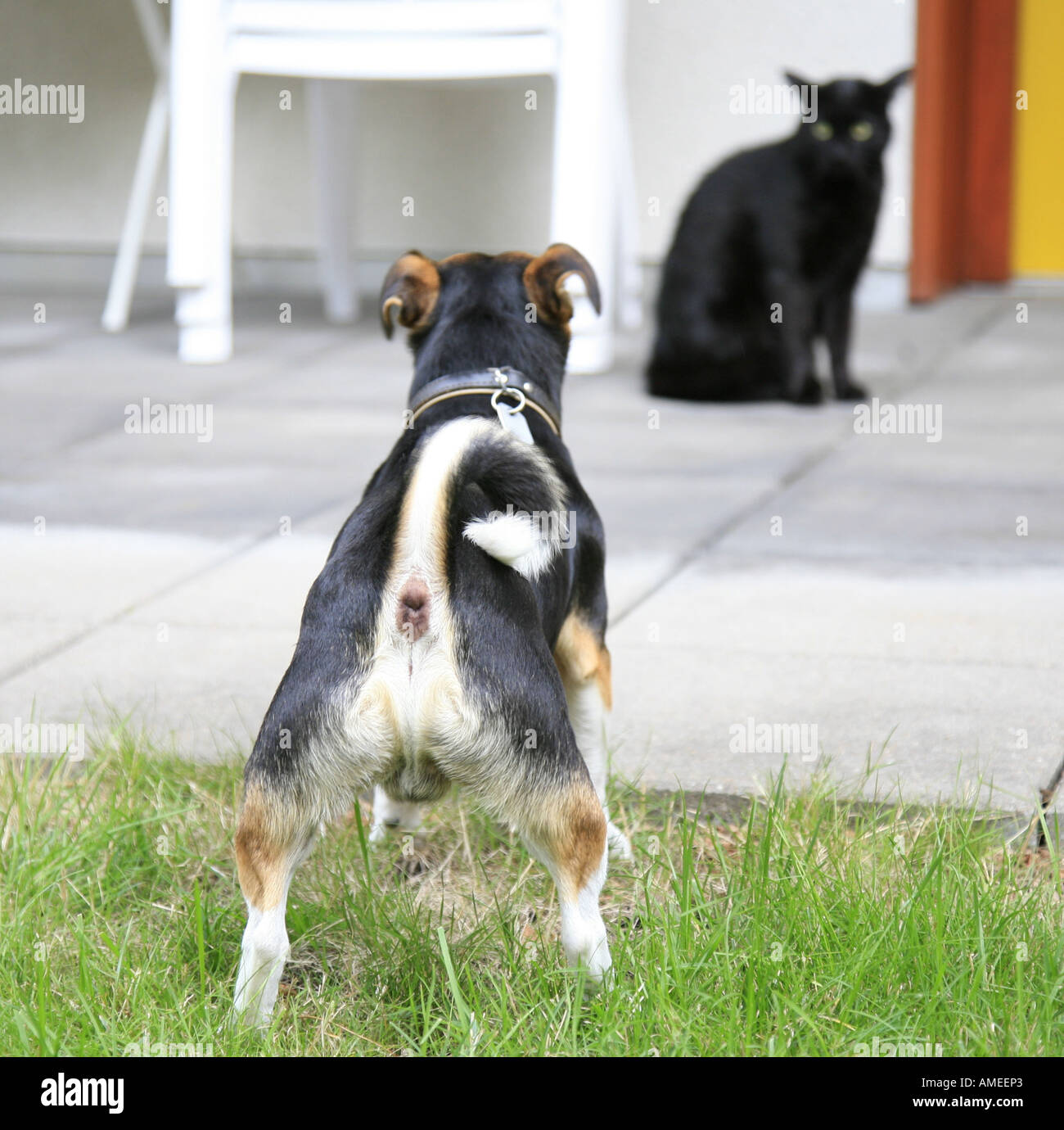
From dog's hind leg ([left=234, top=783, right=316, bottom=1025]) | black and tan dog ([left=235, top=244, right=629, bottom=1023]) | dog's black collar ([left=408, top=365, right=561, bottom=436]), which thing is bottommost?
dog's hind leg ([left=234, top=783, right=316, bottom=1025])

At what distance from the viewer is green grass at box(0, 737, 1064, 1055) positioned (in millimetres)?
2416

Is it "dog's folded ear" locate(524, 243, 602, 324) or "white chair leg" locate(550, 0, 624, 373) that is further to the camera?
"white chair leg" locate(550, 0, 624, 373)

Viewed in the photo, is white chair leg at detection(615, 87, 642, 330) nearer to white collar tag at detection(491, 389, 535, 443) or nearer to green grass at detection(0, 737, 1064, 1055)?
white collar tag at detection(491, 389, 535, 443)

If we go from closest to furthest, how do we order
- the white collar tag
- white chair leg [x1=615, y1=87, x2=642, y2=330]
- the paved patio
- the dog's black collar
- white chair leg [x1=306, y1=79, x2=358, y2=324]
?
the white collar tag < the dog's black collar < the paved patio < white chair leg [x1=615, y1=87, x2=642, y2=330] < white chair leg [x1=306, y1=79, x2=358, y2=324]

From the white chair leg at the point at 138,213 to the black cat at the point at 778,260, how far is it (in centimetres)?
286

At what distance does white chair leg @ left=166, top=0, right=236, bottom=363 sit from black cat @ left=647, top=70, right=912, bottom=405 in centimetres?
201

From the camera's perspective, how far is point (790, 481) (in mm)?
5648

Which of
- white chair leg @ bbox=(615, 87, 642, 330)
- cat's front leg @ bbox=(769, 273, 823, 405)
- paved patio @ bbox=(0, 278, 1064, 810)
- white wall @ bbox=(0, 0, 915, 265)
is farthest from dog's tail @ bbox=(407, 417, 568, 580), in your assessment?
white wall @ bbox=(0, 0, 915, 265)

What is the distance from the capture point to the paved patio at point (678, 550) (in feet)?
12.0

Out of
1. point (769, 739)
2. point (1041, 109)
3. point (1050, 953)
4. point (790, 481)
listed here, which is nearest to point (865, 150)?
point (790, 481)

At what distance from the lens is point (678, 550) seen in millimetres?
4941

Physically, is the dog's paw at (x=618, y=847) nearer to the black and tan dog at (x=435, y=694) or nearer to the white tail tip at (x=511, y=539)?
the black and tan dog at (x=435, y=694)

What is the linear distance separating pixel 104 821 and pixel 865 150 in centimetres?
448

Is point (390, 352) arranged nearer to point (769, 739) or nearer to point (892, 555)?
point (892, 555)
